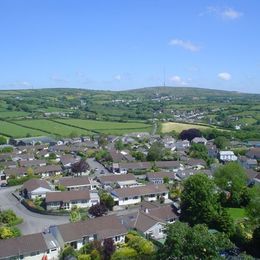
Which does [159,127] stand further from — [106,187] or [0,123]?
[106,187]

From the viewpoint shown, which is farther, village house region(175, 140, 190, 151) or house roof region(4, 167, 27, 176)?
village house region(175, 140, 190, 151)

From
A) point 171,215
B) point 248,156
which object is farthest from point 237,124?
point 171,215

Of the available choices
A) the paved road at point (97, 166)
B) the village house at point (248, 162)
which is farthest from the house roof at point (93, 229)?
the village house at point (248, 162)

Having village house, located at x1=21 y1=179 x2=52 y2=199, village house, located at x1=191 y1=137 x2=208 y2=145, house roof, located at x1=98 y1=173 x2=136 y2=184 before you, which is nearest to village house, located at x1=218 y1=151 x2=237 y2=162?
village house, located at x1=191 y1=137 x2=208 y2=145

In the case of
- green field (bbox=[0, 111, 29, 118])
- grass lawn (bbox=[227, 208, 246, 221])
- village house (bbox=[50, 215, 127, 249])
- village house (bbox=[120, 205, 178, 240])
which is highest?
village house (bbox=[50, 215, 127, 249])

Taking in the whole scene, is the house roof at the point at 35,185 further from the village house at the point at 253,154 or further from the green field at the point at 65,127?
the green field at the point at 65,127

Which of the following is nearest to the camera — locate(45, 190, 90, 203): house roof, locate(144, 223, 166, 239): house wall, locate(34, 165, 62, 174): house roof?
locate(144, 223, 166, 239): house wall

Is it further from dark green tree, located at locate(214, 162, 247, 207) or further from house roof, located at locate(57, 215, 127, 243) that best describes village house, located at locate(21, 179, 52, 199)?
dark green tree, located at locate(214, 162, 247, 207)
